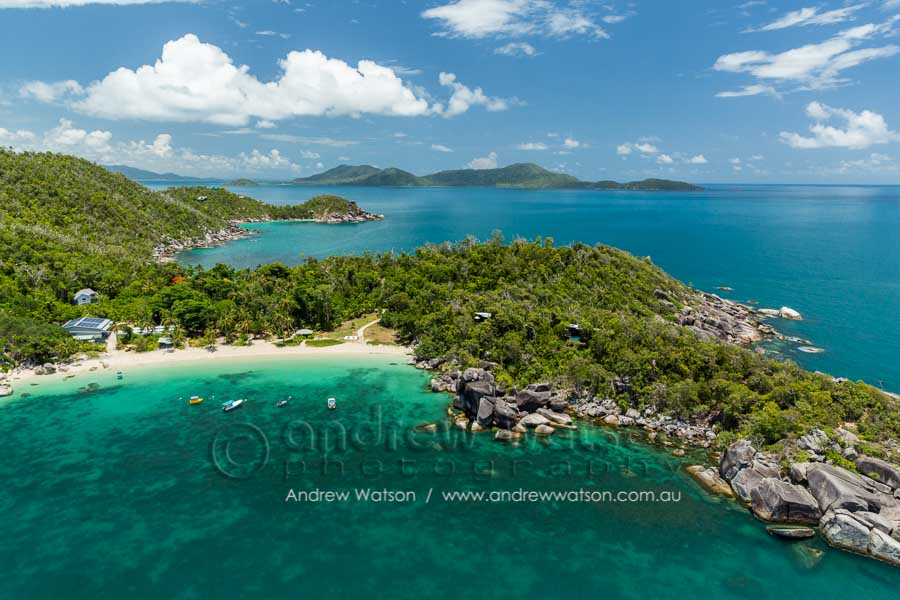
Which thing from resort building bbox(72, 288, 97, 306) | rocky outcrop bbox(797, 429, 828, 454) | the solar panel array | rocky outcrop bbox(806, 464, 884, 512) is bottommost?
rocky outcrop bbox(806, 464, 884, 512)

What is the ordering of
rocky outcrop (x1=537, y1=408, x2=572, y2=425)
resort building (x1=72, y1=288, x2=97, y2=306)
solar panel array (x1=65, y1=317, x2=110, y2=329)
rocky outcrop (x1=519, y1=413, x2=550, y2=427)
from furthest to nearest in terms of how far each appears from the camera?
1. resort building (x1=72, y1=288, x2=97, y2=306)
2. solar panel array (x1=65, y1=317, x2=110, y2=329)
3. rocky outcrop (x1=537, y1=408, x2=572, y2=425)
4. rocky outcrop (x1=519, y1=413, x2=550, y2=427)

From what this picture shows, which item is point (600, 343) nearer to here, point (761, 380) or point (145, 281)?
point (761, 380)

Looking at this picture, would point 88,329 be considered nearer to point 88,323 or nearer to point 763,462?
point 88,323

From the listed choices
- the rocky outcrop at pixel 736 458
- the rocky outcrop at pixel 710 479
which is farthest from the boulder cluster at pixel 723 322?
the rocky outcrop at pixel 710 479

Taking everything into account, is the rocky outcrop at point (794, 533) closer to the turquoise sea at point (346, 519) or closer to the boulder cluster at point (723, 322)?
the turquoise sea at point (346, 519)

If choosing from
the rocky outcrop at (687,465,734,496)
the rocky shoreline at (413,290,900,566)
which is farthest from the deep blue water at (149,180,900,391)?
the rocky outcrop at (687,465,734,496)

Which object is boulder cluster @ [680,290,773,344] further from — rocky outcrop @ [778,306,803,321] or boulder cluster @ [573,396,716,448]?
boulder cluster @ [573,396,716,448]
